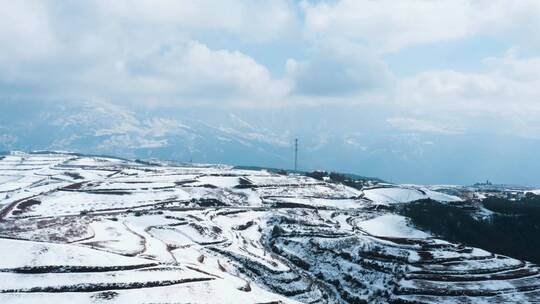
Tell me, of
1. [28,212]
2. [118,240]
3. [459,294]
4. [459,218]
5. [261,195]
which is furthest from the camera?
[261,195]

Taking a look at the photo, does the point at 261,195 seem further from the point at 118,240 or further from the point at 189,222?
the point at 118,240

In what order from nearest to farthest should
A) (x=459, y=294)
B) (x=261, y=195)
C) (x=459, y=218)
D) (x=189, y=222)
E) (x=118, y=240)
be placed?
(x=459, y=294), (x=118, y=240), (x=189, y=222), (x=459, y=218), (x=261, y=195)


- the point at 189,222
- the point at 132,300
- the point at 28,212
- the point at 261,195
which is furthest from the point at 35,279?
the point at 261,195

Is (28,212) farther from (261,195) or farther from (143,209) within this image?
(261,195)

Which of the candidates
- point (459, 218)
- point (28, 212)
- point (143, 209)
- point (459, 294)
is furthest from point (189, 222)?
point (459, 218)

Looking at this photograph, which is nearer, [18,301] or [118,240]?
[18,301]

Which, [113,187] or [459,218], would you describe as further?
[113,187]
